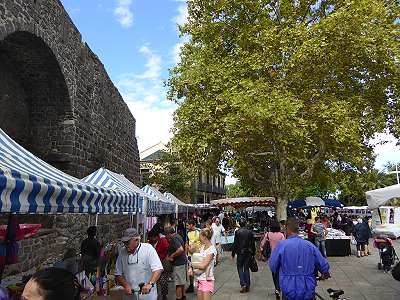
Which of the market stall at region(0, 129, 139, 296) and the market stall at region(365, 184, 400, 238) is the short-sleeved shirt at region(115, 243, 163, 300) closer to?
the market stall at region(0, 129, 139, 296)

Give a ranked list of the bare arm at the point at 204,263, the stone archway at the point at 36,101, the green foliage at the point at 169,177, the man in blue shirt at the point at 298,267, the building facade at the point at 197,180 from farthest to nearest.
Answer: the building facade at the point at 197,180 → the green foliage at the point at 169,177 → the stone archway at the point at 36,101 → the bare arm at the point at 204,263 → the man in blue shirt at the point at 298,267

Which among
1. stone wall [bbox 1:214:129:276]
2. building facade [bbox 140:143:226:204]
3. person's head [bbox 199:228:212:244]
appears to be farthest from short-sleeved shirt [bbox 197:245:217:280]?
building facade [bbox 140:143:226:204]

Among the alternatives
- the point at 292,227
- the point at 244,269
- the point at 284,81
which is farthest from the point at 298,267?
the point at 284,81

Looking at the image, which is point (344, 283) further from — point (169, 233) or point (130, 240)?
point (130, 240)

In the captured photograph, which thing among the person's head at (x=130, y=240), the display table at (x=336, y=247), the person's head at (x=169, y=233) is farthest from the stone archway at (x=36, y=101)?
the display table at (x=336, y=247)

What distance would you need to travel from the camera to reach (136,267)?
5.39 metres

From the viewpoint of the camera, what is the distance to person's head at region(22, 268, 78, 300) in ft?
7.41

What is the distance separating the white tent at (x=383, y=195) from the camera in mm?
10436

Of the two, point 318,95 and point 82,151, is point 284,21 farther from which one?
point 82,151

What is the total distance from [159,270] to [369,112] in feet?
Answer: 54.3

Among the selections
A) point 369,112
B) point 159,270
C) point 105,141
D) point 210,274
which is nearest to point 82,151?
point 105,141

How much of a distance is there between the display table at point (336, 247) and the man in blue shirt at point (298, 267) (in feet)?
43.8

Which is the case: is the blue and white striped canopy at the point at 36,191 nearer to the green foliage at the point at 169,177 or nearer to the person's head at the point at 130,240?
the person's head at the point at 130,240

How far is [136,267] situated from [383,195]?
24.2 feet
